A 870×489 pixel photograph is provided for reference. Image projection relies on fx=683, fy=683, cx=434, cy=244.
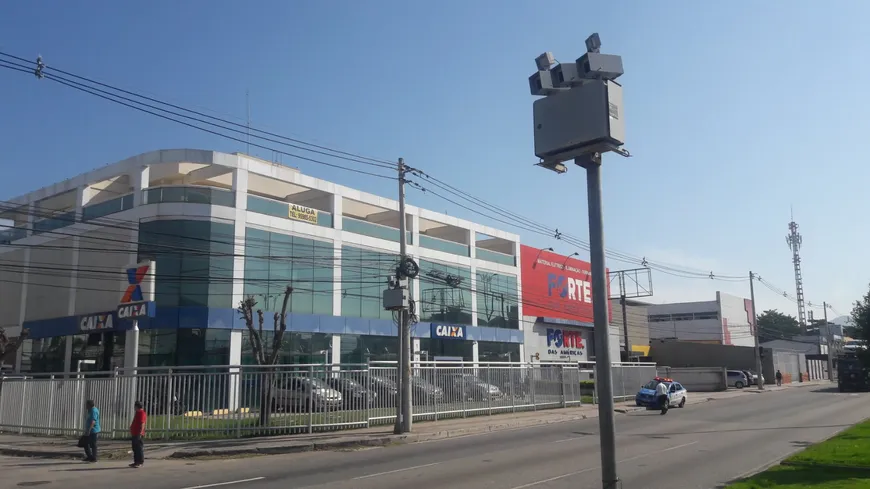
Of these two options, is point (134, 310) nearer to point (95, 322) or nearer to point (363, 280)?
point (95, 322)

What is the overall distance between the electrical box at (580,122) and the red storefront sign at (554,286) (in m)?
49.0

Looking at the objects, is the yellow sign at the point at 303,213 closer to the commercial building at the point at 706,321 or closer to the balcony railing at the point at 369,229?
the balcony railing at the point at 369,229

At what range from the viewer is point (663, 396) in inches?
1209

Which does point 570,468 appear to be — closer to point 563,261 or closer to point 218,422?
point 218,422

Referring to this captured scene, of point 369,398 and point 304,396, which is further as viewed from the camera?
point 369,398

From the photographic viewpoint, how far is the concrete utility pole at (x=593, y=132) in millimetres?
6109

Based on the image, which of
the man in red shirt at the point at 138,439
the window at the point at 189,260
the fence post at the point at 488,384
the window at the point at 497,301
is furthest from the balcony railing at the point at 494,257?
the man in red shirt at the point at 138,439

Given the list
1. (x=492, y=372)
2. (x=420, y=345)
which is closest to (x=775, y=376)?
(x=420, y=345)

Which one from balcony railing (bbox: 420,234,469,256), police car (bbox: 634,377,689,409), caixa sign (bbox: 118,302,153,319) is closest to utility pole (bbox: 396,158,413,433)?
caixa sign (bbox: 118,302,153,319)

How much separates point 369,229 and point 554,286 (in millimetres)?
21626

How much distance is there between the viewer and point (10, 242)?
144 ft

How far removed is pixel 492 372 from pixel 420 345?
688 inches

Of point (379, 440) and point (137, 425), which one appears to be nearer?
point (137, 425)

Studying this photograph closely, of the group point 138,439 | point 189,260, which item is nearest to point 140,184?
point 189,260
